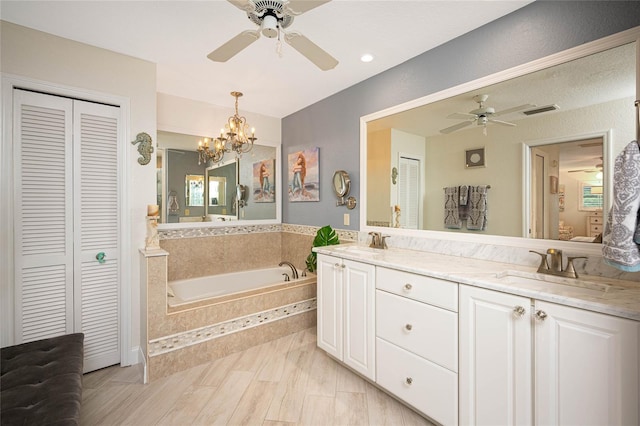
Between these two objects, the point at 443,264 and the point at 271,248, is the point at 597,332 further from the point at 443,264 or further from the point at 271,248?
the point at 271,248

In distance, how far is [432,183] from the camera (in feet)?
7.39

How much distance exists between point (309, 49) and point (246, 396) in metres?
2.28

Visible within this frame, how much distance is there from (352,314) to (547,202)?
1.46 m

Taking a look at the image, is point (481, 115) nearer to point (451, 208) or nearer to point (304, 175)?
point (451, 208)

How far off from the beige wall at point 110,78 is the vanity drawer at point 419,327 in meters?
2.06

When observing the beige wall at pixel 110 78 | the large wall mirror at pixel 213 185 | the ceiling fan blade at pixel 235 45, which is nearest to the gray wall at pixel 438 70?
the large wall mirror at pixel 213 185

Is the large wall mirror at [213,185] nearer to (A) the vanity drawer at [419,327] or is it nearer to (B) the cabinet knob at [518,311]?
(A) the vanity drawer at [419,327]

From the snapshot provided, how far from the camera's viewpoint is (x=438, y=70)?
2184 mm

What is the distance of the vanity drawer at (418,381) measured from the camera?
62.1 inches

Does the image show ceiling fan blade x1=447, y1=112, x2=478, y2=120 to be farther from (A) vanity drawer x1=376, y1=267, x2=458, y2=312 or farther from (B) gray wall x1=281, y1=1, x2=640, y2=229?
(A) vanity drawer x1=376, y1=267, x2=458, y2=312

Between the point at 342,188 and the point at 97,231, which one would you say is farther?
the point at 342,188

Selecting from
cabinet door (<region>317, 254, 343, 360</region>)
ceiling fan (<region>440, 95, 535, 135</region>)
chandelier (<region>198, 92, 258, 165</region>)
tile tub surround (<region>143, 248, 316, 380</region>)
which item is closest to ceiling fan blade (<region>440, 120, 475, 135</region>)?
ceiling fan (<region>440, 95, 535, 135</region>)

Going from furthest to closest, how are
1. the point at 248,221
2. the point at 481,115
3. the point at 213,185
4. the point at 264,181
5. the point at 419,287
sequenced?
the point at 264,181, the point at 248,221, the point at 213,185, the point at 481,115, the point at 419,287

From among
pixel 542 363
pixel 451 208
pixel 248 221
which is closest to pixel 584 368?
pixel 542 363
